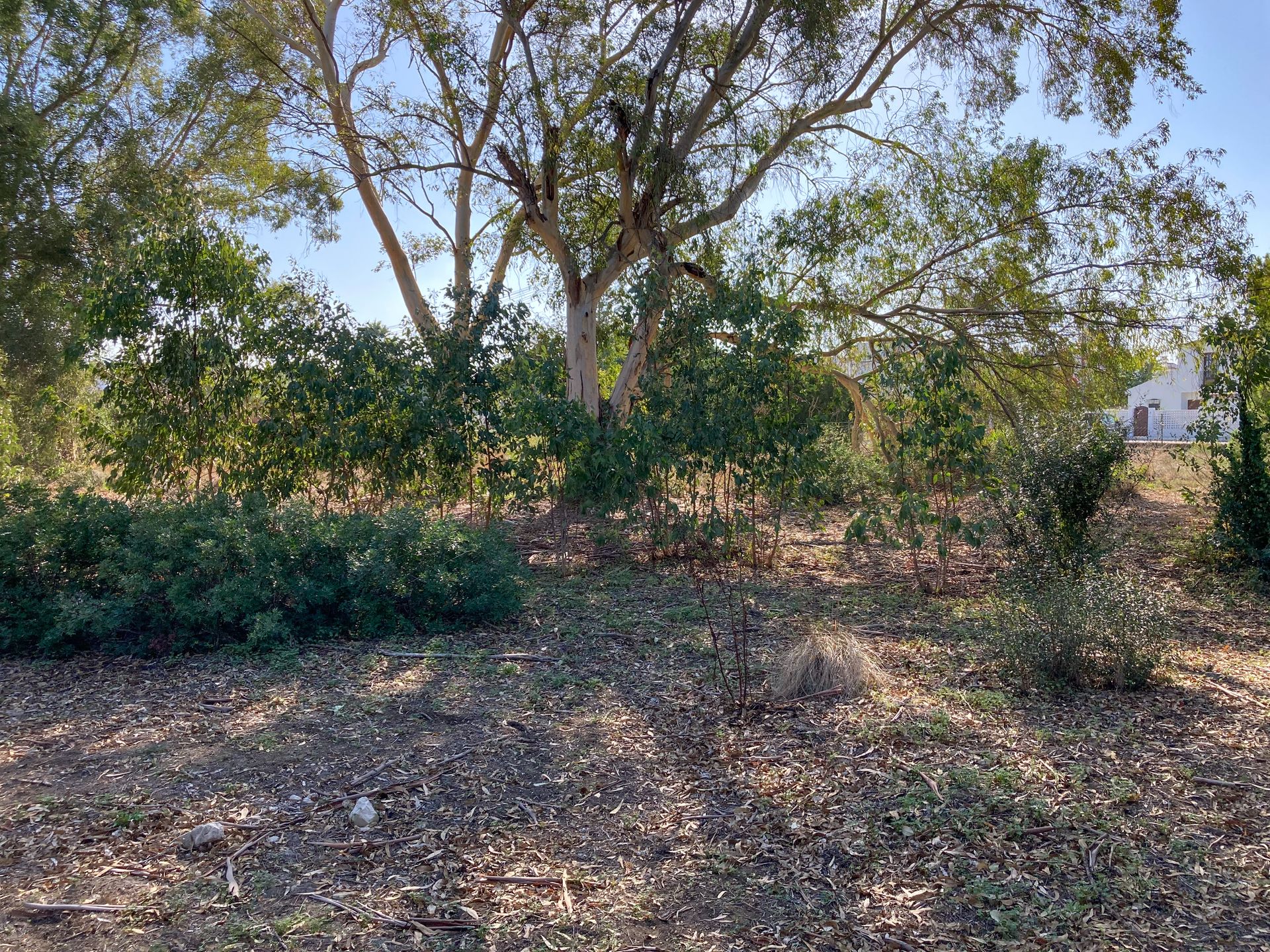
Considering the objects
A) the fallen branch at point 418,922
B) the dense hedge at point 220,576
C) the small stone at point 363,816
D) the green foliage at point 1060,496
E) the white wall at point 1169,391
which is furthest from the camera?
the white wall at point 1169,391

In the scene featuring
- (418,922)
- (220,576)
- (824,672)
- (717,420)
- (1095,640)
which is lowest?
(418,922)

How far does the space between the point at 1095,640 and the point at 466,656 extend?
3552 millimetres

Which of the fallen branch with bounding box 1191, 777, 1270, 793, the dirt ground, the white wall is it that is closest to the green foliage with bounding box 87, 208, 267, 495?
the dirt ground

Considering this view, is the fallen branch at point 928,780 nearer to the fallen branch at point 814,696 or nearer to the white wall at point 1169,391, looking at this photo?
the fallen branch at point 814,696

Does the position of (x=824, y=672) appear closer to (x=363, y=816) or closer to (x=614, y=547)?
(x=363, y=816)

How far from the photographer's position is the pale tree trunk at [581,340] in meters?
11.0

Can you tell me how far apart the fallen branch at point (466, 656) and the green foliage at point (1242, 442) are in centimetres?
623

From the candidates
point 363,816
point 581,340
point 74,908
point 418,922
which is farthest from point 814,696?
point 581,340

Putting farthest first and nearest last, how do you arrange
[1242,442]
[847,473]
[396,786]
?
[847,473] → [1242,442] → [396,786]

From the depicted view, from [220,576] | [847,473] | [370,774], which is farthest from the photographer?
[847,473]

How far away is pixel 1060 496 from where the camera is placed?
22.2ft

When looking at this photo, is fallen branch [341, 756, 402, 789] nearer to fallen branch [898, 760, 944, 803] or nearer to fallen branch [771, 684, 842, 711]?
fallen branch [771, 684, 842, 711]

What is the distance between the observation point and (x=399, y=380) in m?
7.66

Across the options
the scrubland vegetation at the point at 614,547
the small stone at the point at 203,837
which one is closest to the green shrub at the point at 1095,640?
the scrubland vegetation at the point at 614,547
